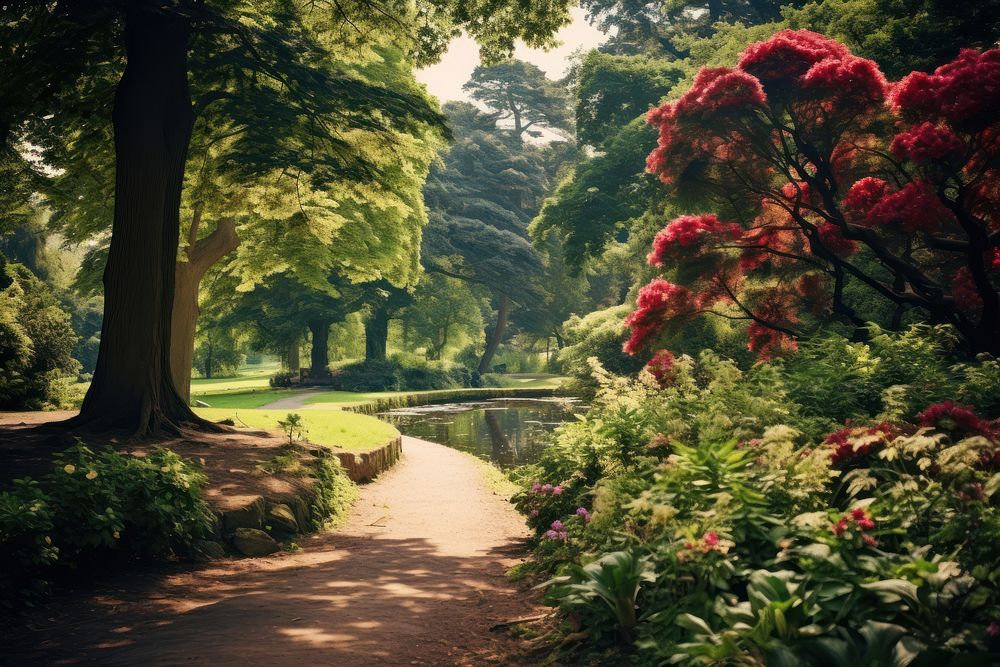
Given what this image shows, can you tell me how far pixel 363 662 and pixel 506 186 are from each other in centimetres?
4731

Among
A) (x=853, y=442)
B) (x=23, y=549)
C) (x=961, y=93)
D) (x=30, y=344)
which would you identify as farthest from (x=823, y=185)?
(x=30, y=344)

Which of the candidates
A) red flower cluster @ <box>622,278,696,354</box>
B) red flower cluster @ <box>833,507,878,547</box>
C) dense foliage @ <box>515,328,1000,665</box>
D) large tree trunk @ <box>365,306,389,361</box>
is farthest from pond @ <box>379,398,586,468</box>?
red flower cluster @ <box>833,507,878,547</box>

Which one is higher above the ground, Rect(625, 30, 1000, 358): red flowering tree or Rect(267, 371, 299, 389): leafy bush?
Rect(625, 30, 1000, 358): red flowering tree

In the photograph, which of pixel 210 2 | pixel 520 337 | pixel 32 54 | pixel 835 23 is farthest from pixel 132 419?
pixel 520 337

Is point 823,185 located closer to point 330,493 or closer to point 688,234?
point 688,234

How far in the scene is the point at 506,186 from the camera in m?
50.2

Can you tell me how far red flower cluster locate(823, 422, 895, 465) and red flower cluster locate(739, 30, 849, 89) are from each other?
21.9 ft

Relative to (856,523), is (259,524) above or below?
below

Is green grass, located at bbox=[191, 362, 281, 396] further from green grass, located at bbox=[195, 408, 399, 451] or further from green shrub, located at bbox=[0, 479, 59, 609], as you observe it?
green shrub, located at bbox=[0, 479, 59, 609]

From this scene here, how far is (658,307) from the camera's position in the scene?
35.5 ft

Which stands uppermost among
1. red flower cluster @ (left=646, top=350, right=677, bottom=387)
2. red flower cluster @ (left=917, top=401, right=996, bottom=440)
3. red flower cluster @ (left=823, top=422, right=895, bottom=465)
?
red flower cluster @ (left=646, top=350, right=677, bottom=387)

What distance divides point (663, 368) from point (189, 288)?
40.5 ft

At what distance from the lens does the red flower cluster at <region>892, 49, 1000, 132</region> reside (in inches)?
320

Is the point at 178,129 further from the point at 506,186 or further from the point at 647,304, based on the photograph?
the point at 506,186
